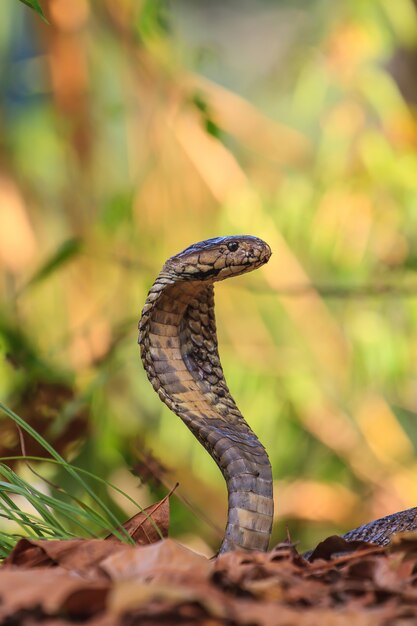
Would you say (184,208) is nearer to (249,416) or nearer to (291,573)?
(249,416)

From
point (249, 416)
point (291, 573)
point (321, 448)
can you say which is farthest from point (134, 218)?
point (291, 573)

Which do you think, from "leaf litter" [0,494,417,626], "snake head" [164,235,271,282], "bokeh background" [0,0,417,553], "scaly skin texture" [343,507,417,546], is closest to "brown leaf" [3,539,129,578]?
"leaf litter" [0,494,417,626]

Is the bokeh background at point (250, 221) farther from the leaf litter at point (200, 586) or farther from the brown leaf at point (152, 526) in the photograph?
the leaf litter at point (200, 586)

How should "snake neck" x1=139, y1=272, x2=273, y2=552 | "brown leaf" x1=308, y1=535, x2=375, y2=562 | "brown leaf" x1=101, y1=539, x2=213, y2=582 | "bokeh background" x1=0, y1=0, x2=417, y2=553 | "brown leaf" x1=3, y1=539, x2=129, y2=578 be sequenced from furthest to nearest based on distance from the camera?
"bokeh background" x1=0, y1=0, x2=417, y2=553 → "snake neck" x1=139, y1=272, x2=273, y2=552 → "brown leaf" x1=308, y1=535, x2=375, y2=562 → "brown leaf" x1=3, y1=539, x2=129, y2=578 → "brown leaf" x1=101, y1=539, x2=213, y2=582

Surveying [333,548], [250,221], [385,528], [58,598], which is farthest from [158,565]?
[250,221]

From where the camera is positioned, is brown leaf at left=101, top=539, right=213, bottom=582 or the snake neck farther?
the snake neck

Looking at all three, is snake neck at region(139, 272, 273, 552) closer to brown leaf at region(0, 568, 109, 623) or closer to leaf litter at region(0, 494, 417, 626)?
leaf litter at region(0, 494, 417, 626)
